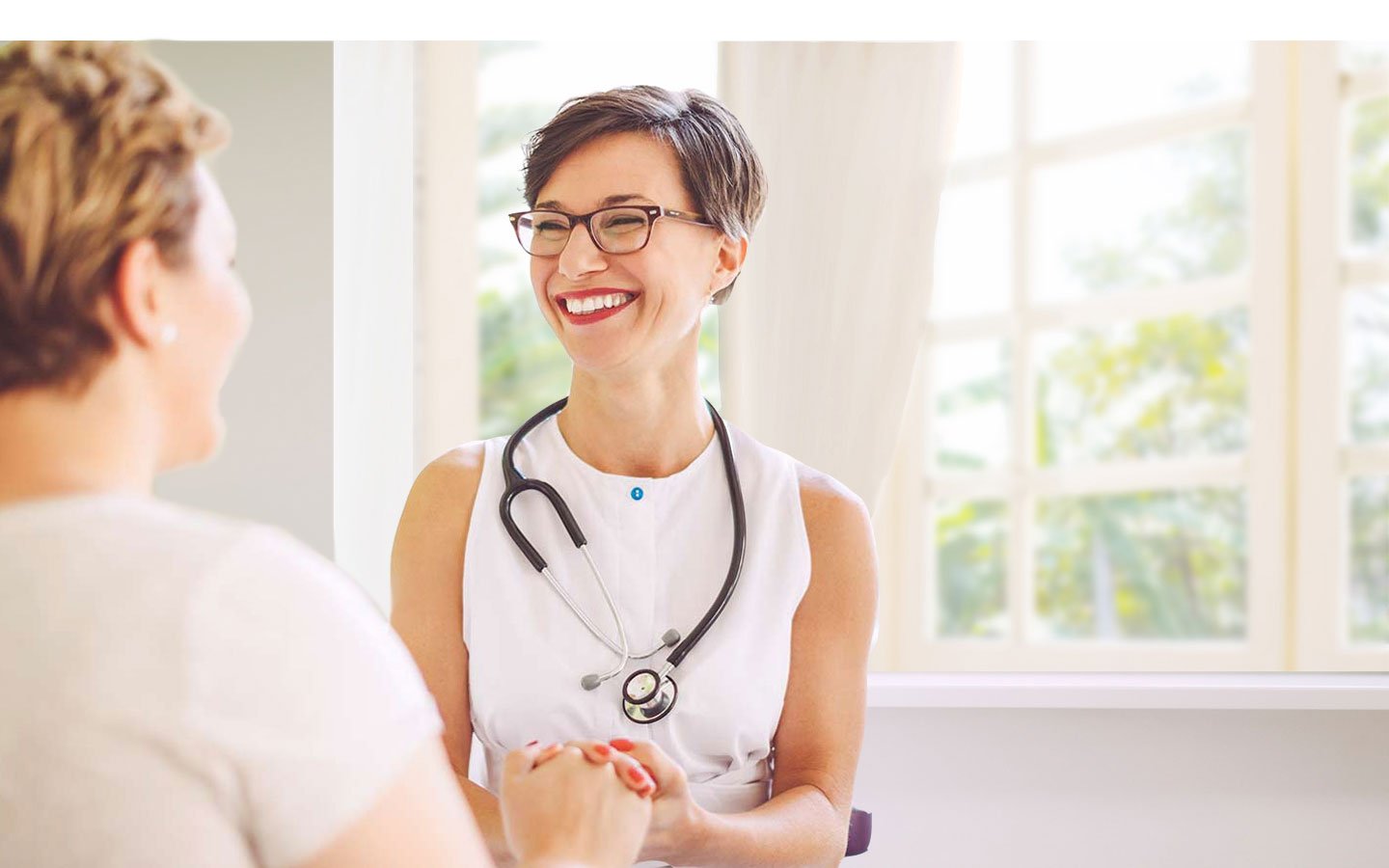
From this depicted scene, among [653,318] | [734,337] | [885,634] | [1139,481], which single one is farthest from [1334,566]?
[653,318]

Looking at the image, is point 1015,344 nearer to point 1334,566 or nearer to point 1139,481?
point 1139,481

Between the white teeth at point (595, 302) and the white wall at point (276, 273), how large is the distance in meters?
1.08

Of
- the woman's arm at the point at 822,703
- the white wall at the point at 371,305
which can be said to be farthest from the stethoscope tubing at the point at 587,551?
the white wall at the point at 371,305

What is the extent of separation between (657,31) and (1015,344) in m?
1.58

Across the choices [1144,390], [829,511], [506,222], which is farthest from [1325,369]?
[506,222]

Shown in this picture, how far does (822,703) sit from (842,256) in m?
1.26

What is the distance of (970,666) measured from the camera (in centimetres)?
366

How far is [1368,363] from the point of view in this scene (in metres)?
3.20

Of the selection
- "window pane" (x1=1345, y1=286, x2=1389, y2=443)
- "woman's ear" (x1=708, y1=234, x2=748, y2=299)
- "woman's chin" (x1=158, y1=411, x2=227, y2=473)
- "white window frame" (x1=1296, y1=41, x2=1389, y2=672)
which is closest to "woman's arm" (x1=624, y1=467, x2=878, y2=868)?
"woman's ear" (x1=708, y1=234, x2=748, y2=299)

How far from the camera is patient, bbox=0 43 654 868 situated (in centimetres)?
54

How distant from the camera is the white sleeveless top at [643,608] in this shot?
1.36 meters

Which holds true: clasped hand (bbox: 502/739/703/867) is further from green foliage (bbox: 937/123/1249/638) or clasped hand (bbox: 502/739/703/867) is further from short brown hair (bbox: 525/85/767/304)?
green foliage (bbox: 937/123/1249/638)

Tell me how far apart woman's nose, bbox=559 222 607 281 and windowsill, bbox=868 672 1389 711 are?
1.13 metres

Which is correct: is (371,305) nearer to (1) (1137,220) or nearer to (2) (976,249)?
(2) (976,249)
